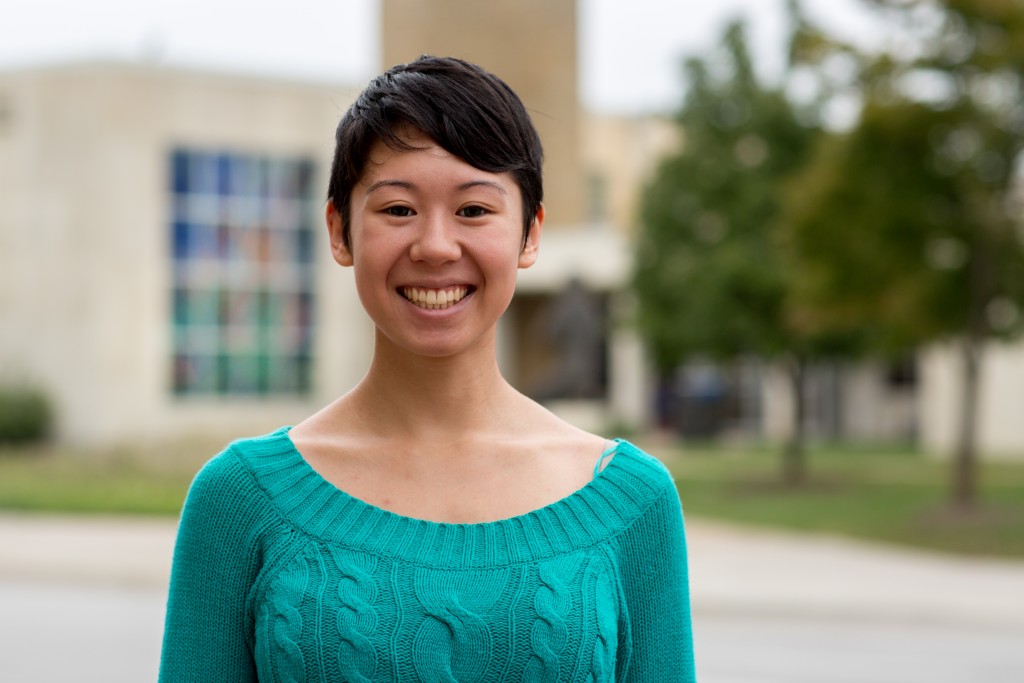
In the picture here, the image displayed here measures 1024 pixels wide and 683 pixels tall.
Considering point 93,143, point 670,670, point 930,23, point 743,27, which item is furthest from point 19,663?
point 93,143

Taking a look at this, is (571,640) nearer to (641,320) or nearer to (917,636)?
(917,636)

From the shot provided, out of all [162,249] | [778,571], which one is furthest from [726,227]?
[162,249]

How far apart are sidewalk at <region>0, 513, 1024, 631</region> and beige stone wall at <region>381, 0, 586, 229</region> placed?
3.67m

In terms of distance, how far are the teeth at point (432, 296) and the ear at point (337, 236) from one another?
5.3 inches

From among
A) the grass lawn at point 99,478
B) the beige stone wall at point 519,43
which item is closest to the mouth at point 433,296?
the beige stone wall at point 519,43

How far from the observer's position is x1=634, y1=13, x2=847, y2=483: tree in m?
20.7

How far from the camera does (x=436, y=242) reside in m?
1.87

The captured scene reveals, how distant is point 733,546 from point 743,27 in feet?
30.4

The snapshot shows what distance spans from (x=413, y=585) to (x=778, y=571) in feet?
40.0

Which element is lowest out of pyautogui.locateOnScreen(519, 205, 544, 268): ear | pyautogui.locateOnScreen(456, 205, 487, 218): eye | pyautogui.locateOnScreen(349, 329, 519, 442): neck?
pyautogui.locateOnScreen(349, 329, 519, 442): neck

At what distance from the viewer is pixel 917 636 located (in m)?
11.2

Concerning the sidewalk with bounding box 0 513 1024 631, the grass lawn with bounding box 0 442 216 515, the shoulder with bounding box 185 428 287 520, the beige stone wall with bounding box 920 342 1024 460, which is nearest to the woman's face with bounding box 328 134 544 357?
the shoulder with bounding box 185 428 287 520

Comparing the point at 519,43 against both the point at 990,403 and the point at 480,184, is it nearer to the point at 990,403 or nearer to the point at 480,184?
the point at 480,184

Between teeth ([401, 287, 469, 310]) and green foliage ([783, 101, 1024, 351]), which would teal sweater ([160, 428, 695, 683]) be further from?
green foliage ([783, 101, 1024, 351])
